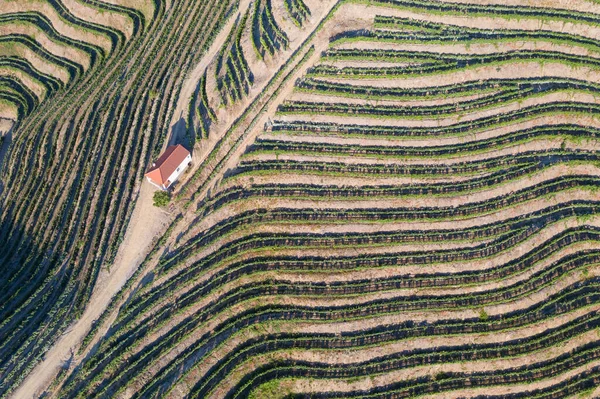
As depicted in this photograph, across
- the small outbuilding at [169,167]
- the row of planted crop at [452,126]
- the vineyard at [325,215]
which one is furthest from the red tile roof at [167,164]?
the row of planted crop at [452,126]

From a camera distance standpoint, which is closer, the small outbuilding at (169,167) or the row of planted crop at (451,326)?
the row of planted crop at (451,326)

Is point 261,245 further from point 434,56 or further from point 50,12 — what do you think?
point 50,12

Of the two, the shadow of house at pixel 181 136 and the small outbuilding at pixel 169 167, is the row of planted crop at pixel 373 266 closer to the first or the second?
the small outbuilding at pixel 169 167

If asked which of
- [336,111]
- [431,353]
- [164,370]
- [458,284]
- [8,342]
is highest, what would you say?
[336,111]

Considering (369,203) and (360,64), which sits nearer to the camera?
(369,203)

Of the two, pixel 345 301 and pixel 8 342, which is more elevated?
pixel 345 301

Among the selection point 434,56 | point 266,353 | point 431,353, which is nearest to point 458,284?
point 431,353

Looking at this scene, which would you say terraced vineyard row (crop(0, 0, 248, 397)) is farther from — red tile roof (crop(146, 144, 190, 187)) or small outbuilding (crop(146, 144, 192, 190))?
red tile roof (crop(146, 144, 190, 187))
